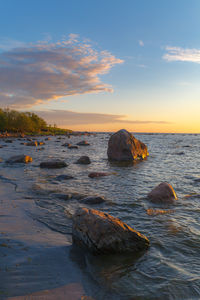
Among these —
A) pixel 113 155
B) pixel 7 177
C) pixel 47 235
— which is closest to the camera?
pixel 47 235

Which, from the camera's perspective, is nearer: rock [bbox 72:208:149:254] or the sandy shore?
the sandy shore

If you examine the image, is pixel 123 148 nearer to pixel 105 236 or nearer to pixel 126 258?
pixel 105 236

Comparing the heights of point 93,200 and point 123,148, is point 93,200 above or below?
below

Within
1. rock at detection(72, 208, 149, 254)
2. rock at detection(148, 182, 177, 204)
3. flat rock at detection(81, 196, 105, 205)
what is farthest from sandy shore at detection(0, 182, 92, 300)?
rock at detection(148, 182, 177, 204)

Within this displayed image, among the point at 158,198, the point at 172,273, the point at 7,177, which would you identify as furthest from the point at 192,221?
the point at 7,177

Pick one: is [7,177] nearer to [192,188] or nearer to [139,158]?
[192,188]

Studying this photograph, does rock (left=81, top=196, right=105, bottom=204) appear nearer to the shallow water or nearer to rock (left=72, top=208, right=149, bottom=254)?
the shallow water

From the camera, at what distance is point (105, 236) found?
13.6ft

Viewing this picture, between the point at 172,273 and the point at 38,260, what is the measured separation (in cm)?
234

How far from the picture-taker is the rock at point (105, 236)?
412 centimetres

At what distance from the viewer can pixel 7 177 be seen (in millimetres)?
11305

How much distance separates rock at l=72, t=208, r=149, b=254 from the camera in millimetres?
4117

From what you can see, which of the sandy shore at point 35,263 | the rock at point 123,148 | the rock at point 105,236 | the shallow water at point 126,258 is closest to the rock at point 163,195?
the shallow water at point 126,258

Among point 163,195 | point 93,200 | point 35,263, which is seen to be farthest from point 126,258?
point 163,195
